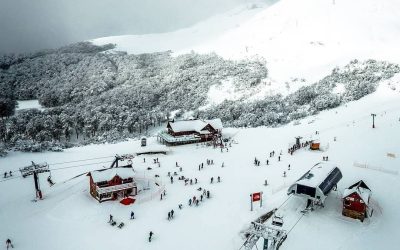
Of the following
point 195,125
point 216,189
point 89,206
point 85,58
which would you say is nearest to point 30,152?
point 89,206

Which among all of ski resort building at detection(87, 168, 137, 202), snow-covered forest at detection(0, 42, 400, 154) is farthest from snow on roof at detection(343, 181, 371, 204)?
snow-covered forest at detection(0, 42, 400, 154)

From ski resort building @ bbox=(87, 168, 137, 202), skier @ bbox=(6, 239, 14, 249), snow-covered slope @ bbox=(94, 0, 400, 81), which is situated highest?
snow-covered slope @ bbox=(94, 0, 400, 81)

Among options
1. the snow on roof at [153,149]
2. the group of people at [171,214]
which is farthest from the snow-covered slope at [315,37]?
the group of people at [171,214]

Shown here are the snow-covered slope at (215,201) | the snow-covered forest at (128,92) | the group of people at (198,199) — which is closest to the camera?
the snow-covered slope at (215,201)

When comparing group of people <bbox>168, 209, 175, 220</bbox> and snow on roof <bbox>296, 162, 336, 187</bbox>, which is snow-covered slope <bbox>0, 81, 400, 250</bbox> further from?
snow on roof <bbox>296, 162, 336, 187</bbox>

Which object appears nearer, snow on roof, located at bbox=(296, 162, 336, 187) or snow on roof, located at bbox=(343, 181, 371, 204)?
snow on roof, located at bbox=(343, 181, 371, 204)

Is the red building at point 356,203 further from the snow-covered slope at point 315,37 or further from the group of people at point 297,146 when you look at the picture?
the snow-covered slope at point 315,37

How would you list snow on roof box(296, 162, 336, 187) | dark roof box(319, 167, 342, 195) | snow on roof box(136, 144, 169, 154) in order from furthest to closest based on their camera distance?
snow on roof box(136, 144, 169, 154)
snow on roof box(296, 162, 336, 187)
dark roof box(319, 167, 342, 195)
